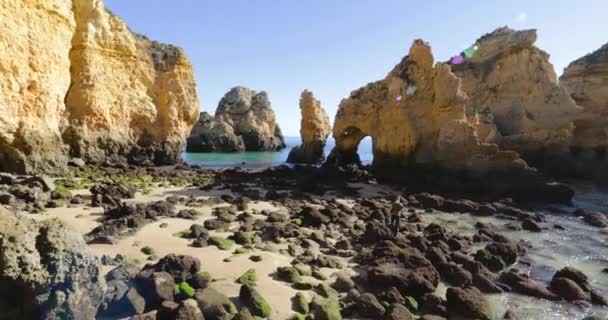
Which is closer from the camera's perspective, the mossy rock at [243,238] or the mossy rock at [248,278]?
the mossy rock at [248,278]

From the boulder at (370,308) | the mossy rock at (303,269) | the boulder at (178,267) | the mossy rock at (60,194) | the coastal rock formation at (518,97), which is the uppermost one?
the coastal rock formation at (518,97)

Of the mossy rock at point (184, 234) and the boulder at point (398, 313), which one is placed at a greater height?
the mossy rock at point (184, 234)

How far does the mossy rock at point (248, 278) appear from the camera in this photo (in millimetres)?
7480

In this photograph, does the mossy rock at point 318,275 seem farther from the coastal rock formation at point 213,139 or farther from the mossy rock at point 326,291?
the coastal rock formation at point 213,139

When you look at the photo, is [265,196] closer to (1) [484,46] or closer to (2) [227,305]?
(2) [227,305]

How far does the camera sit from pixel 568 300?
27.2ft

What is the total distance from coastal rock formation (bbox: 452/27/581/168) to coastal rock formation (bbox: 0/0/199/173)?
30.9 meters

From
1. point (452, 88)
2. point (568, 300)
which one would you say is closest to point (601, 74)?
point (452, 88)

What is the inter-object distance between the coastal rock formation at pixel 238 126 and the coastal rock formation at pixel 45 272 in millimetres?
64676

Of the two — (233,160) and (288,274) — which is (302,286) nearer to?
(288,274)

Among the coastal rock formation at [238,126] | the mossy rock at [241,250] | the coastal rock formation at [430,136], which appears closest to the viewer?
the mossy rock at [241,250]

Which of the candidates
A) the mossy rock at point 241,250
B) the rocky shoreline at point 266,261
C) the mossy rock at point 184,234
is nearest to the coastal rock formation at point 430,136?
the rocky shoreline at point 266,261

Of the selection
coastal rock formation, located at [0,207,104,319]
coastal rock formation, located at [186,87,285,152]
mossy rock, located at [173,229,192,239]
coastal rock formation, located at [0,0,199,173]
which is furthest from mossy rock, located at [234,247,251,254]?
coastal rock formation, located at [186,87,285,152]

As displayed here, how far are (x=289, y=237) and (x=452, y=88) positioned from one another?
63.5 ft
